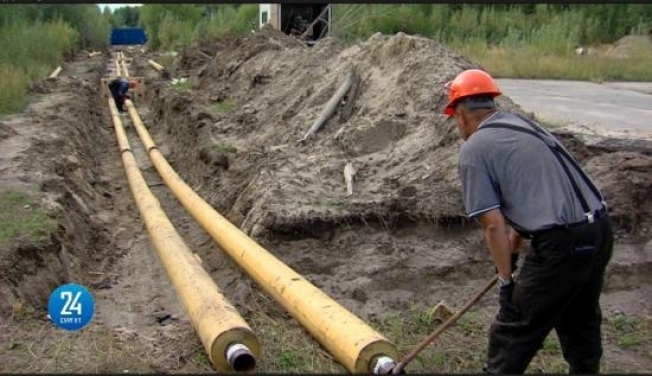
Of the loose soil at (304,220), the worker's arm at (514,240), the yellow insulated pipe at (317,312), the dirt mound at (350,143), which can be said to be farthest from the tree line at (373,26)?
the worker's arm at (514,240)

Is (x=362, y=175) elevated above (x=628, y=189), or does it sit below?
below

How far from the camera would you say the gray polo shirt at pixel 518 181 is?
3098 millimetres

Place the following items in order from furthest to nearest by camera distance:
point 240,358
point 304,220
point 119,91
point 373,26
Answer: point 373,26 → point 119,91 → point 304,220 → point 240,358

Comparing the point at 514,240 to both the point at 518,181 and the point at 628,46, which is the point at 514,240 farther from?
the point at 628,46

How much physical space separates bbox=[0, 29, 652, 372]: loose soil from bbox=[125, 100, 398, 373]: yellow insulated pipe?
0.29m

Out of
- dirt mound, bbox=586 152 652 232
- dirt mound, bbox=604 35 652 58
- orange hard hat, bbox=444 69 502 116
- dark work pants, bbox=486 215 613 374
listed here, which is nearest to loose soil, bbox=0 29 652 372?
dirt mound, bbox=586 152 652 232

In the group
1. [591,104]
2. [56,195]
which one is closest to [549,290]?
[56,195]

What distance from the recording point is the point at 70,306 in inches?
125

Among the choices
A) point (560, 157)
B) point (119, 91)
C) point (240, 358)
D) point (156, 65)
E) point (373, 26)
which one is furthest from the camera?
point (156, 65)

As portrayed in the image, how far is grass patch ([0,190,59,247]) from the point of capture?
6.14 metres

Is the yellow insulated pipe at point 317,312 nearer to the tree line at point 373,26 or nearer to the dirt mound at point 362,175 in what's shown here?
the dirt mound at point 362,175

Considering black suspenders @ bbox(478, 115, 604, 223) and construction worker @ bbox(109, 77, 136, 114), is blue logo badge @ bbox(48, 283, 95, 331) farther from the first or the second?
construction worker @ bbox(109, 77, 136, 114)

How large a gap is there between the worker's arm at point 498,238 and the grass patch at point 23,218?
14.4ft

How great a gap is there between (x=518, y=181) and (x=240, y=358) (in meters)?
1.68
